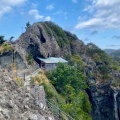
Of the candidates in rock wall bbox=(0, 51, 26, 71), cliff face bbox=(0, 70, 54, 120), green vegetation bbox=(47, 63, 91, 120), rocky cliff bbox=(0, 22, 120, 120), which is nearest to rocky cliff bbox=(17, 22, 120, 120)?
rocky cliff bbox=(0, 22, 120, 120)

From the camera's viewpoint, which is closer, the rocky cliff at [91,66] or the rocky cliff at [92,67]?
the rocky cliff at [92,67]

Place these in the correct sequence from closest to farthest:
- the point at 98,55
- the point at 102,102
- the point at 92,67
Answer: the point at 102,102 → the point at 92,67 → the point at 98,55

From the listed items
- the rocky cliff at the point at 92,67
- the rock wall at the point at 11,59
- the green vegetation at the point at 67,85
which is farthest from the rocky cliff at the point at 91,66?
the rock wall at the point at 11,59

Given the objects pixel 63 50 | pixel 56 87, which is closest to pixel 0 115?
pixel 56 87

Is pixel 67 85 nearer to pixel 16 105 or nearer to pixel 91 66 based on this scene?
pixel 91 66

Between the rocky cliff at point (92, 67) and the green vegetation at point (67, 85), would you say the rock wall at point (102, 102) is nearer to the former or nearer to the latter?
the rocky cliff at point (92, 67)

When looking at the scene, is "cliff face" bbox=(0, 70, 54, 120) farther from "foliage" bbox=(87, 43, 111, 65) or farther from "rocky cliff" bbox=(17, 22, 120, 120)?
"foliage" bbox=(87, 43, 111, 65)

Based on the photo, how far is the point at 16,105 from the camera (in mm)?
11430

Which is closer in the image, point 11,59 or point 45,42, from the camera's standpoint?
point 11,59

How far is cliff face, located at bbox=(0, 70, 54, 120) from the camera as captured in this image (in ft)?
36.0

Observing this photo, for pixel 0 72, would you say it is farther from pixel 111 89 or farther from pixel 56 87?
pixel 111 89

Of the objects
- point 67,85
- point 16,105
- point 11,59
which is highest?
point 11,59

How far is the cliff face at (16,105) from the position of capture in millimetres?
10972

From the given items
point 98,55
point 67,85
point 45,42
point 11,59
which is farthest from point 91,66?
point 11,59
